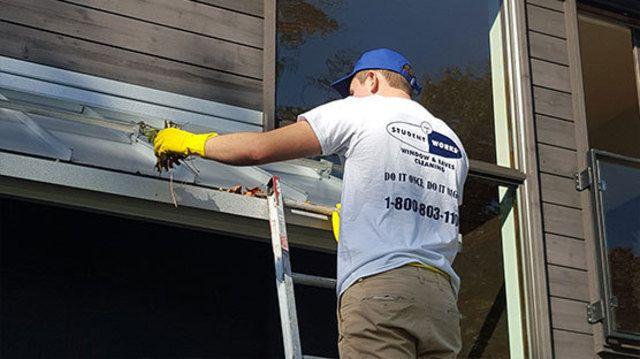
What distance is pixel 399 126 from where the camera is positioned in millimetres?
3324

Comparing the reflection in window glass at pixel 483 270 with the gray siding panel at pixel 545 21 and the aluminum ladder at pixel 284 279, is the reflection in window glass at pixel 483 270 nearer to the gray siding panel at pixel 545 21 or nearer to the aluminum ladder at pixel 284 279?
the gray siding panel at pixel 545 21

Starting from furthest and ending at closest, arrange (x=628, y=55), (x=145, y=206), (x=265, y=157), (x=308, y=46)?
(x=628, y=55) → (x=308, y=46) → (x=145, y=206) → (x=265, y=157)

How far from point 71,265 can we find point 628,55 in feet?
12.7

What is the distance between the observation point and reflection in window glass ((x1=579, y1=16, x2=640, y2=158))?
19.7 ft

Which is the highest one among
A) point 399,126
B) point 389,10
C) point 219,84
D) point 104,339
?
point 389,10

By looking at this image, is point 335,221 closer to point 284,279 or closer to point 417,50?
point 284,279

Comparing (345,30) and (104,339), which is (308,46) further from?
(104,339)

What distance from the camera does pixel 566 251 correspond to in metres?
5.47

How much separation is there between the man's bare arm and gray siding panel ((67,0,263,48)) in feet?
5.77

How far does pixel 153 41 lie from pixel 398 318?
2.32m

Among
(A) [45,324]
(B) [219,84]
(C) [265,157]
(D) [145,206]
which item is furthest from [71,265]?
(C) [265,157]

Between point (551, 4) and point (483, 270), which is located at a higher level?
point (551, 4)

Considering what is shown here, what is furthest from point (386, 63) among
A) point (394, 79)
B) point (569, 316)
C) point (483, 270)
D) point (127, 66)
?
point (569, 316)

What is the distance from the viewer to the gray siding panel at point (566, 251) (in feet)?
17.8
